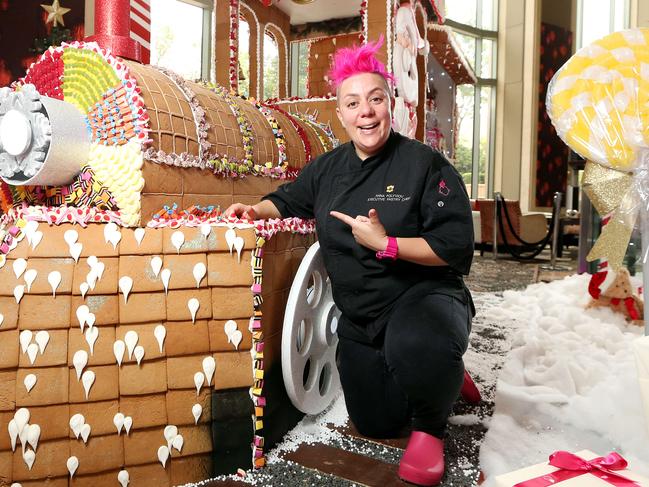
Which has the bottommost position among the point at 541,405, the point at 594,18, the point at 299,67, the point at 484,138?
the point at 541,405

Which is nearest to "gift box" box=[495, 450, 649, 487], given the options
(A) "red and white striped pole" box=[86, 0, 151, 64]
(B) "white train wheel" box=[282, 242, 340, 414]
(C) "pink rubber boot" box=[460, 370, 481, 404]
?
(B) "white train wheel" box=[282, 242, 340, 414]

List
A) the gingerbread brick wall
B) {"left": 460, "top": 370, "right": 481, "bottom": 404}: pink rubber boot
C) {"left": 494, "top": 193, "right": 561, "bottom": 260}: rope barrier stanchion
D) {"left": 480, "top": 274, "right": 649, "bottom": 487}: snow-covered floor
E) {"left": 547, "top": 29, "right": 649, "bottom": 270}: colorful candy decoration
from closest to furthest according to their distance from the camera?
the gingerbread brick wall, {"left": 547, "top": 29, "right": 649, "bottom": 270}: colorful candy decoration, {"left": 480, "top": 274, "right": 649, "bottom": 487}: snow-covered floor, {"left": 460, "top": 370, "right": 481, "bottom": 404}: pink rubber boot, {"left": 494, "top": 193, "right": 561, "bottom": 260}: rope barrier stanchion

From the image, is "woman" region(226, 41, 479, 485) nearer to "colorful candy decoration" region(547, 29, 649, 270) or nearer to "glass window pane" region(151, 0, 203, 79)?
"colorful candy decoration" region(547, 29, 649, 270)

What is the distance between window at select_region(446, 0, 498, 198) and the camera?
10.4 meters

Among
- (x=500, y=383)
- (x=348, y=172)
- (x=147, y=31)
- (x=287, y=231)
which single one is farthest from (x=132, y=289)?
(x=500, y=383)

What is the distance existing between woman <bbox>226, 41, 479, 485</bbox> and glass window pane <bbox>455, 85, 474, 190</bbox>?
9.21 m

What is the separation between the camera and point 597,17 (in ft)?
34.2

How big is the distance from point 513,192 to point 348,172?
379 inches

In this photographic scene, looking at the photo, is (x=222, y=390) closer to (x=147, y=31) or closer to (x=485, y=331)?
(x=147, y=31)

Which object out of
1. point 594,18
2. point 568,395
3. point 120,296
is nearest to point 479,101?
point 594,18

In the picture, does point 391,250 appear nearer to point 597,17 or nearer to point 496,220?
point 496,220

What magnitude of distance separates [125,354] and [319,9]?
9.02 feet

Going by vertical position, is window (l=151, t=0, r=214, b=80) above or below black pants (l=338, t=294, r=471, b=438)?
above

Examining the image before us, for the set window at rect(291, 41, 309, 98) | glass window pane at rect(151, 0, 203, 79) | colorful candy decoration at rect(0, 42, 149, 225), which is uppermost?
glass window pane at rect(151, 0, 203, 79)
